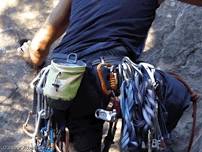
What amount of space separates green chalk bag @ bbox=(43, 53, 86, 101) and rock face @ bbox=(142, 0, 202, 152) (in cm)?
138

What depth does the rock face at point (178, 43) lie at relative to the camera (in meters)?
4.32

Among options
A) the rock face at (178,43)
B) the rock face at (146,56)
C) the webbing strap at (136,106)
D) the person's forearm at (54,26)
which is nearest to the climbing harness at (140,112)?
the webbing strap at (136,106)

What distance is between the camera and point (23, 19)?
5305 millimetres

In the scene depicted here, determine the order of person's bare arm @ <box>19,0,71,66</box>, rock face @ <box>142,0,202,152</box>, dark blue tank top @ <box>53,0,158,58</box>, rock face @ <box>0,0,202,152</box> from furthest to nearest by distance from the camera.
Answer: rock face @ <box>142,0,202,152</box>
rock face @ <box>0,0,202,152</box>
person's bare arm @ <box>19,0,71,66</box>
dark blue tank top @ <box>53,0,158,58</box>

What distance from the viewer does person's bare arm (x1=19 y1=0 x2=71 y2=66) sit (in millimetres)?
3293

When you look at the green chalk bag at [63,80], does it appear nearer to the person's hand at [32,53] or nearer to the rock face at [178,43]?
the person's hand at [32,53]

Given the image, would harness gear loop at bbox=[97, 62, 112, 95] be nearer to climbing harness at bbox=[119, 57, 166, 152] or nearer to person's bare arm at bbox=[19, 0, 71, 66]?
climbing harness at bbox=[119, 57, 166, 152]

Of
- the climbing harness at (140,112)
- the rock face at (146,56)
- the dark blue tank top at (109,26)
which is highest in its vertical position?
the dark blue tank top at (109,26)

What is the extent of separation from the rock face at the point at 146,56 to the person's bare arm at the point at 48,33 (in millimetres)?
761

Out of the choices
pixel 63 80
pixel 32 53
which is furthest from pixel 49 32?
pixel 63 80

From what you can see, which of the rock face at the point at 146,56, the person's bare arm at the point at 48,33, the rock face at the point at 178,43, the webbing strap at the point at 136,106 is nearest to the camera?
the webbing strap at the point at 136,106

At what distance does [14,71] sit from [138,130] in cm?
228

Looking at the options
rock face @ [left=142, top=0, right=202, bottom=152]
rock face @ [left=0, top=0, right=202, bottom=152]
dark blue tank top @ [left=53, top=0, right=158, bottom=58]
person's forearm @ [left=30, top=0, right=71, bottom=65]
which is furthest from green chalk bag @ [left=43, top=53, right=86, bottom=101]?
rock face @ [left=142, top=0, right=202, bottom=152]

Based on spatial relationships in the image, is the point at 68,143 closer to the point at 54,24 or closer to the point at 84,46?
the point at 84,46
